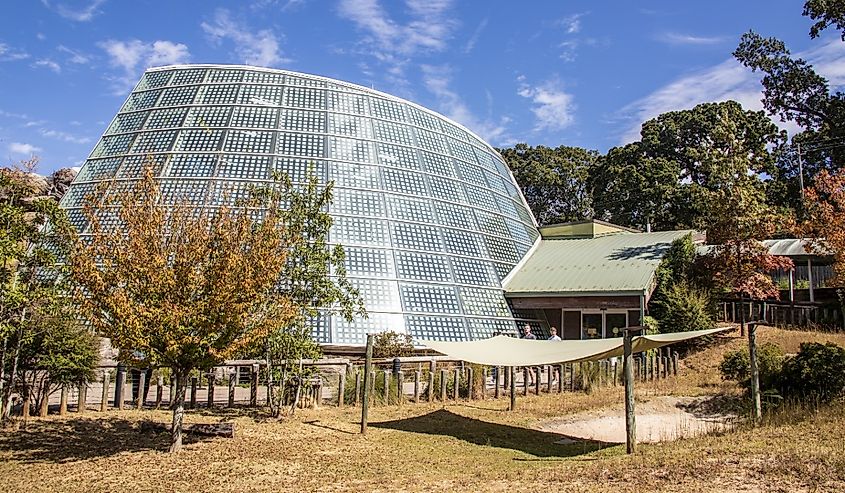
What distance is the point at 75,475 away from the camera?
9.85 m

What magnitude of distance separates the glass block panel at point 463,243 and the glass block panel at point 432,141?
4497 mm

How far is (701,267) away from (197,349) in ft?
73.9

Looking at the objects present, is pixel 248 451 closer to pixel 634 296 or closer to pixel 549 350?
pixel 549 350

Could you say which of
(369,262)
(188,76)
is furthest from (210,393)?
(188,76)

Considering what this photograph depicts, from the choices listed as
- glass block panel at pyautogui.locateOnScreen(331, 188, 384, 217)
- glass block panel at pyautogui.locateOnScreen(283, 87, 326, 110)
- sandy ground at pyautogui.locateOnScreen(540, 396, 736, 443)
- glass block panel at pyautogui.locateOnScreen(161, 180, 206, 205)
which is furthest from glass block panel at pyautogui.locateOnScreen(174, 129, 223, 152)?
sandy ground at pyautogui.locateOnScreen(540, 396, 736, 443)

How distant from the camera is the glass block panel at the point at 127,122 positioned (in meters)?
26.5

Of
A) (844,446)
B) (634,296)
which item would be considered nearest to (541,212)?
(634,296)

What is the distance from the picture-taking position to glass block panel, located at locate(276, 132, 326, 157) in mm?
24691

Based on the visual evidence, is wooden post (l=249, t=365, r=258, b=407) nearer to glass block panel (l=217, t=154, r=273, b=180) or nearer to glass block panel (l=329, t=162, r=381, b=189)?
glass block panel (l=217, t=154, r=273, b=180)

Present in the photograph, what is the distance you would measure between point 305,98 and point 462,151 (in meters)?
7.88

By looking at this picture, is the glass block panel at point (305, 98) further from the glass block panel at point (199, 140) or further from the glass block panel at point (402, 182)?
the glass block panel at point (402, 182)

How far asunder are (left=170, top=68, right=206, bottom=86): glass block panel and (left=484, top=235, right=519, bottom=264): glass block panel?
14.0 metres

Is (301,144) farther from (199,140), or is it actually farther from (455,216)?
(455,216)

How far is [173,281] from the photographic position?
428 inches
